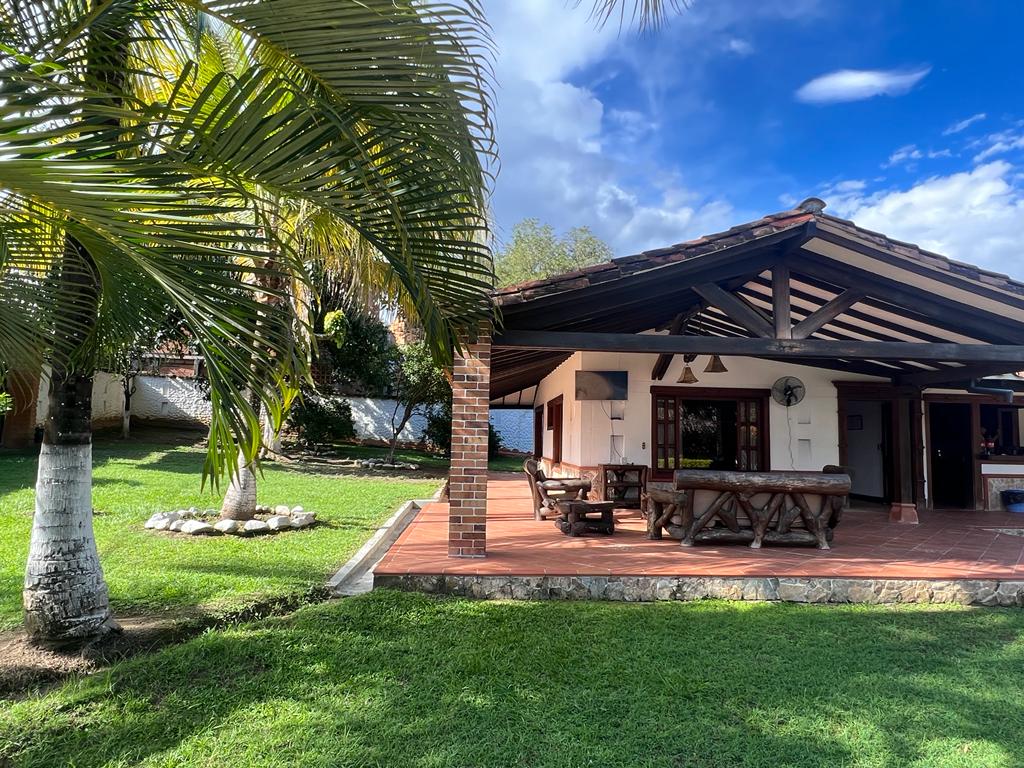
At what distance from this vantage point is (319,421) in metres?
19.9

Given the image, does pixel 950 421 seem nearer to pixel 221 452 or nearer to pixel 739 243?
pixel 739 243

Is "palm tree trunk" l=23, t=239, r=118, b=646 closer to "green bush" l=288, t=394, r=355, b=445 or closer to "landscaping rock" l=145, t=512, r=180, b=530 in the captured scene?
"landscaping rock" l=145, t=512, r=180, b=530

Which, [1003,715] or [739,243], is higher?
[739,243]

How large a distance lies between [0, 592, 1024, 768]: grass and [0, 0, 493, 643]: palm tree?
1238 millimetres

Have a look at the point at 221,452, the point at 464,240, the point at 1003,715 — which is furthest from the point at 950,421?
the point at 221,452

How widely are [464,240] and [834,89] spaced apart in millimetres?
16357

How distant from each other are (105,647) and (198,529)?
3.83 metres

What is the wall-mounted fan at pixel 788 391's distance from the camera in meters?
10.9

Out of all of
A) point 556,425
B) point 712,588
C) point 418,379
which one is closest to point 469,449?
point 712,588

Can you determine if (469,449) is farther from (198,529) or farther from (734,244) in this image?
(198,529)

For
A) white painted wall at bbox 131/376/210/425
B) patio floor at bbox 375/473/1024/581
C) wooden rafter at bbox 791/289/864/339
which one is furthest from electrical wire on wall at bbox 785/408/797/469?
white painted wall at bbox 131/376/210/425

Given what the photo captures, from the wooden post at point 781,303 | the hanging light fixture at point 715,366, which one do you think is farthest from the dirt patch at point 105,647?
the hanging light fixture at point 715,366

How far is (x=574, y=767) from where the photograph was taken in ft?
Result: 8.90

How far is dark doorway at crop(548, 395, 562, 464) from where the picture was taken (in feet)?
44.1
